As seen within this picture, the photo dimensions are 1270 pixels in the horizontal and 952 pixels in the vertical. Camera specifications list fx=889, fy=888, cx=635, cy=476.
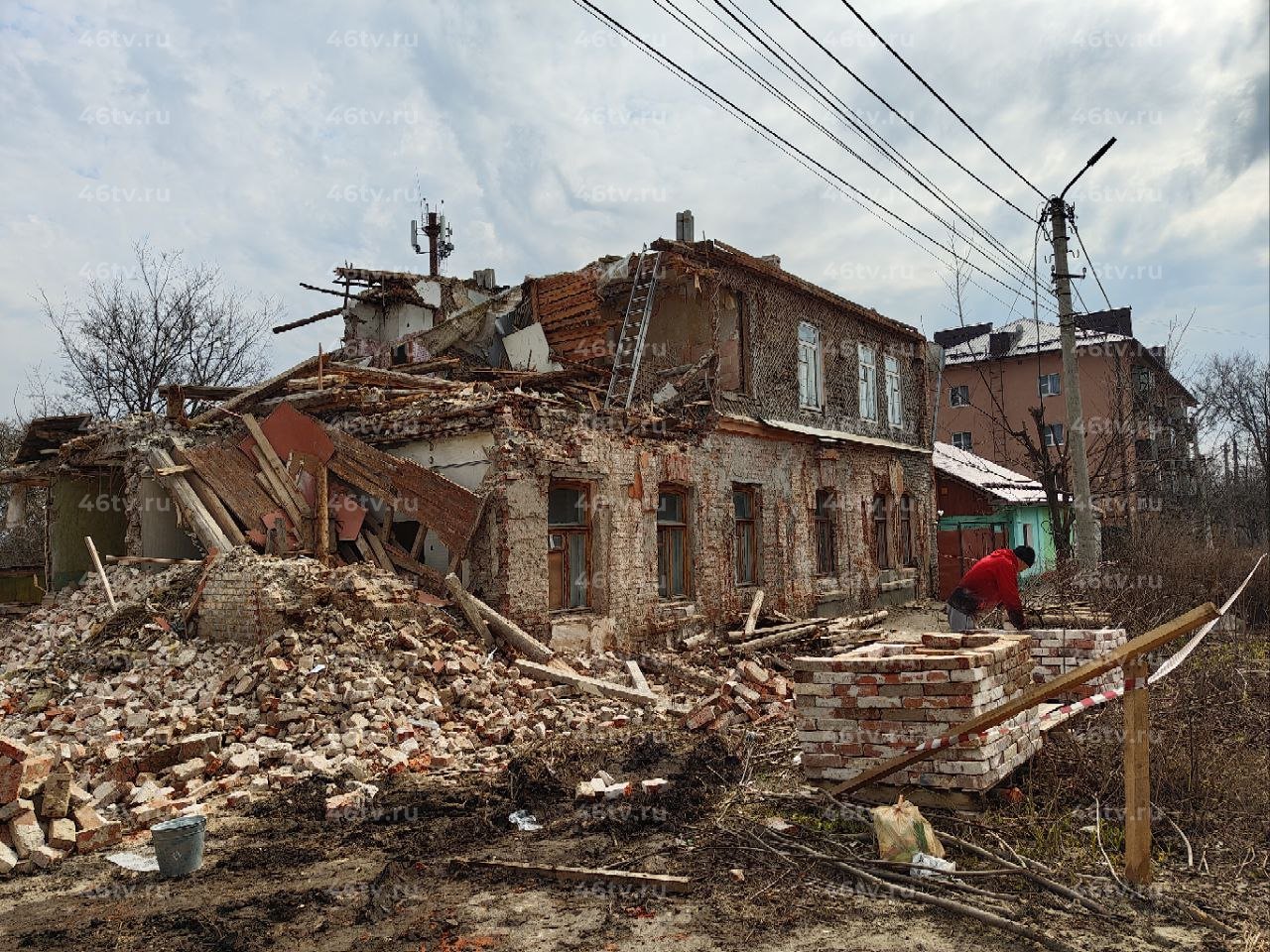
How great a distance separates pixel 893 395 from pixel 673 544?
9.21 m

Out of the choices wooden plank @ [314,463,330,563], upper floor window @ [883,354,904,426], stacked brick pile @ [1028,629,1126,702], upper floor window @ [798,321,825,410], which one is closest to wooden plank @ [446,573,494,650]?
wooden plank @ [314,463,330,563]

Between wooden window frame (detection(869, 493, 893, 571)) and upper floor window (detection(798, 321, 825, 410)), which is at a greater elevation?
upper floor window (detection(798, 321, 825, 410))

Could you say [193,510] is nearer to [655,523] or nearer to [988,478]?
[655,523]

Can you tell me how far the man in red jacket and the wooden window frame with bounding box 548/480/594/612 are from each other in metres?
5.05

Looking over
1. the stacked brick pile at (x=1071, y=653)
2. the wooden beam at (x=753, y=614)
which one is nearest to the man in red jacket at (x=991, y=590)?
the stacked brick pile at (x=1071, y=653)

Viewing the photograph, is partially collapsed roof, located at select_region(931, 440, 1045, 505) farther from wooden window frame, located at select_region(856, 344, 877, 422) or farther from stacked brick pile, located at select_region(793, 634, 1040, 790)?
stacked brick pile, located at select_region(793, 634, 1040, 790)

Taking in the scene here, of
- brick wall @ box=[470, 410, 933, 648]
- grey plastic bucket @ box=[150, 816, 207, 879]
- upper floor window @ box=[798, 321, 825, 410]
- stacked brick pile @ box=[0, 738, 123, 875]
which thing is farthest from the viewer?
upper floor window @ box=[798, 321, 825, 410]

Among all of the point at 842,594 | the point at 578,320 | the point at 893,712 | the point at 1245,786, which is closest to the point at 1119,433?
the point at 842,594

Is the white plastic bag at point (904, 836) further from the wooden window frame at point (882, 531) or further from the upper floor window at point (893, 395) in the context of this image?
the upper floor window at point (893, 395)

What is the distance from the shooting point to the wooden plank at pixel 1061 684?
4.31m

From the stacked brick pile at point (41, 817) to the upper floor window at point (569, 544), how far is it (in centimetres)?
621

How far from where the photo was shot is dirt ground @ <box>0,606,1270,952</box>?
4.20 m

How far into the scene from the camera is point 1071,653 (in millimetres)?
7496

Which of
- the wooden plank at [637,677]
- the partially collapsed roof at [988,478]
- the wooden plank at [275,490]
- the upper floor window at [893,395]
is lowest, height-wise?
the wooden plank at [637,677]
